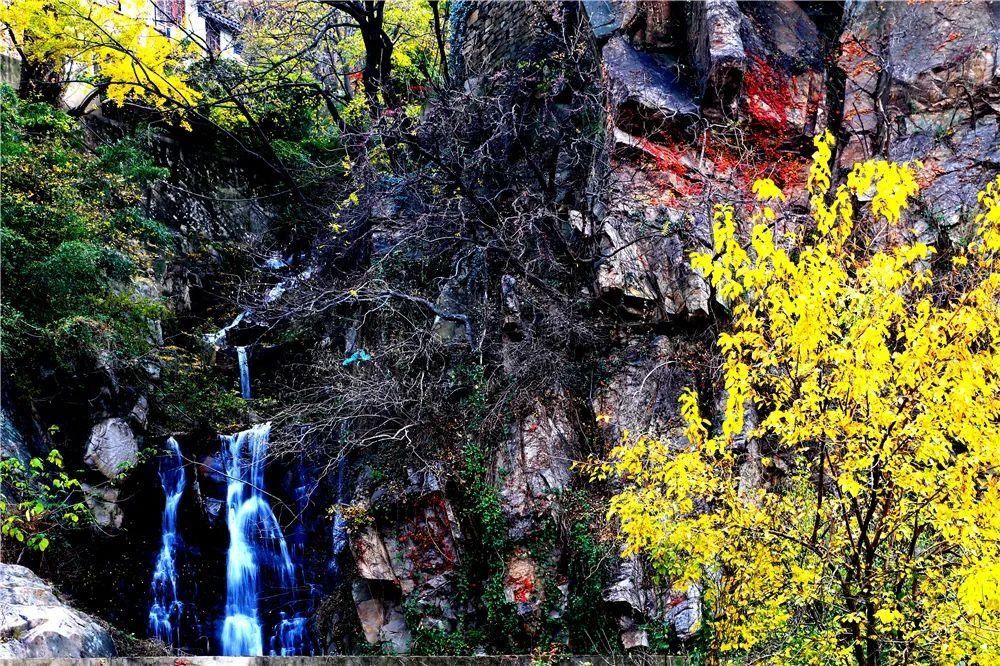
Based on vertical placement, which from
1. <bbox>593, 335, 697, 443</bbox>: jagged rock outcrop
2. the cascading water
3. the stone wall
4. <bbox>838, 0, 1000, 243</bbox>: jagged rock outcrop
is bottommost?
the cascading water

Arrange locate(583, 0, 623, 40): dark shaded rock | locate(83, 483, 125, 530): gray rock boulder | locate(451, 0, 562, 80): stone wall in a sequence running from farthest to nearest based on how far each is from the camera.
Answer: locate(451, 0, 562, 80): stone wall
locate(583, 0, 623, 40): dark shaded rock
locate(83, 483, 125, 530): gray rock boulder

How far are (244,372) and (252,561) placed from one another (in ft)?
13.1

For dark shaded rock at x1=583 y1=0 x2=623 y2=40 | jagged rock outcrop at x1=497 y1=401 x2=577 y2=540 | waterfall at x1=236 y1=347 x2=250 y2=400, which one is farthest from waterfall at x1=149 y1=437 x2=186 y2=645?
dark shaded rock at x1=583 y1=0 x2=623 y2=40

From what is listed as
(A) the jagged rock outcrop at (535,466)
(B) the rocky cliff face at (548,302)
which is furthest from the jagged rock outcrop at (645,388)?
(A) the jagged rock outcrop at (535,466)

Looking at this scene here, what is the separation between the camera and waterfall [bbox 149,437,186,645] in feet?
36.8

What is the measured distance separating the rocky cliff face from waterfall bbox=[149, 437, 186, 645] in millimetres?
218

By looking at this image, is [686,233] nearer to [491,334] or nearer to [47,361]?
[491,334]

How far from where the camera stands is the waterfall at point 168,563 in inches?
442

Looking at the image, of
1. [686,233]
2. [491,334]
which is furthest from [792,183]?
[491,334]

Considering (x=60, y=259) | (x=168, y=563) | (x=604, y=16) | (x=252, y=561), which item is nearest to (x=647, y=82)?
(x=604, y=16)

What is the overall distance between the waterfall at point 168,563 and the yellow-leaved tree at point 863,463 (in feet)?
27.0

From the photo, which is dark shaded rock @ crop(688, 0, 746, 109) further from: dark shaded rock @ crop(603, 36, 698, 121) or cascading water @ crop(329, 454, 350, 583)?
cascading water @ crop(329, 454, 350, 583)

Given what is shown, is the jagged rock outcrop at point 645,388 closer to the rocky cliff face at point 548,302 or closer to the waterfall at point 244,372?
the rocky cliff face at point 548,302

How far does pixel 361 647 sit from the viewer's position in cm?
1000
